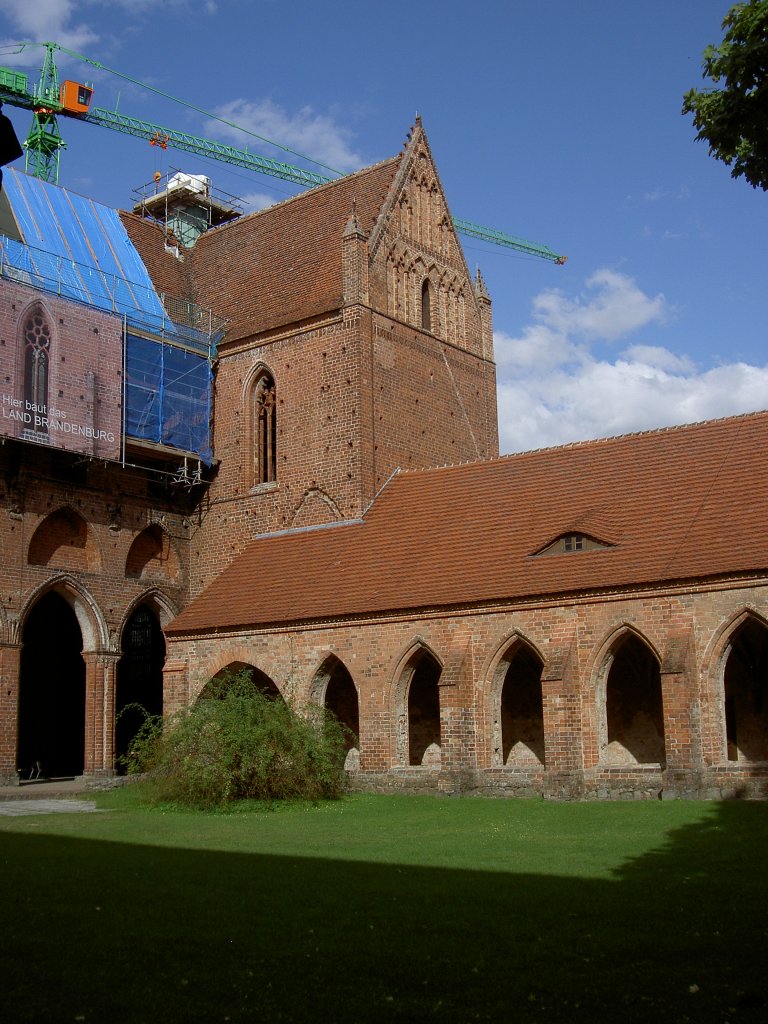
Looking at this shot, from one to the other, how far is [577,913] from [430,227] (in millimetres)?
27224

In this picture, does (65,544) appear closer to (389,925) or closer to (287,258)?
(287,258)

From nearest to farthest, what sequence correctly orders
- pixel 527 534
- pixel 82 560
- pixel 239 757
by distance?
pixel 239 757 → pixel 527 534 → pixel 82 560

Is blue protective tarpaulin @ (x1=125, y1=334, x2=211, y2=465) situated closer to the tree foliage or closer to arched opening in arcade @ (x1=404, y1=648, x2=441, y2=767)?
arched opening in arcade @ (x1=404, y1=648, x2=441, y2=767)

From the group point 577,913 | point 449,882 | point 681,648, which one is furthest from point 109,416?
point 577,913

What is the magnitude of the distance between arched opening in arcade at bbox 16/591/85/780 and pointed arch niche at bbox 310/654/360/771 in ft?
33.7

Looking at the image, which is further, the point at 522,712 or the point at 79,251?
the point at 79,251

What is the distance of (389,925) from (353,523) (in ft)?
65.9

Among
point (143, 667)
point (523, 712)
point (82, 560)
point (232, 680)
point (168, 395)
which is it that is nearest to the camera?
point (523, 712)

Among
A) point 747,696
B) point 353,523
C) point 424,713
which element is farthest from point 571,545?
point 353,523

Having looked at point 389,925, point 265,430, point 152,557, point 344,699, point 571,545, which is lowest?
point 389,925

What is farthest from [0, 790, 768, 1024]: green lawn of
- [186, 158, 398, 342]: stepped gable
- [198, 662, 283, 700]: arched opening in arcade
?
[186, 158, 398, 342]: stepped gable

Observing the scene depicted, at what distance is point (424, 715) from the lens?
26.5m

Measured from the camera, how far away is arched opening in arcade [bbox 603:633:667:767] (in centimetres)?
2292

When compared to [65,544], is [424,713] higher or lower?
lower
